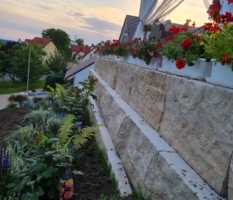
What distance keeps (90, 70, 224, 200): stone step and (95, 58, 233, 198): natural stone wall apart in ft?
0.22

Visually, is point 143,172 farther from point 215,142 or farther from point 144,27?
point 144,27

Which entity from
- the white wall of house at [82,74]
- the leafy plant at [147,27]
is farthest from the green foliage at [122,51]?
the white wall of house at [82,74]

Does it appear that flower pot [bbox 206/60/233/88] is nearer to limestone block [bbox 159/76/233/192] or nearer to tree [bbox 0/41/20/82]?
limestone block [bbox 159/76/233/192]

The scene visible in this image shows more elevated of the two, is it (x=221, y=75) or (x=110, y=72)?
(x=221, y=75)

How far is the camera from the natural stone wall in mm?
1692

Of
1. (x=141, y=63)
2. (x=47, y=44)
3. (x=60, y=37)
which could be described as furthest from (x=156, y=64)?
(x=60, y=37)

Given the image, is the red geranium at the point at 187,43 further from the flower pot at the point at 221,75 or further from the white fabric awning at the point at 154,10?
the white fabric awning at the point at 154,10

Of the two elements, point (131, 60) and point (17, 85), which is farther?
point (17, 85)

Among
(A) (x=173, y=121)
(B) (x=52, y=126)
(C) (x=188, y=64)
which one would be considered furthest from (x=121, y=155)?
(B) (x=52, y=126)

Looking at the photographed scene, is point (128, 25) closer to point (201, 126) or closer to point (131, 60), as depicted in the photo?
point (131, 60)

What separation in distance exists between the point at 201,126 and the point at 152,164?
→ 2.06 feet

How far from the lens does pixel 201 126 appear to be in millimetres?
A: 1962

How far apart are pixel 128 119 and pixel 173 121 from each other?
3.09 feet

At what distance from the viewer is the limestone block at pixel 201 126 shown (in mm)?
1683
